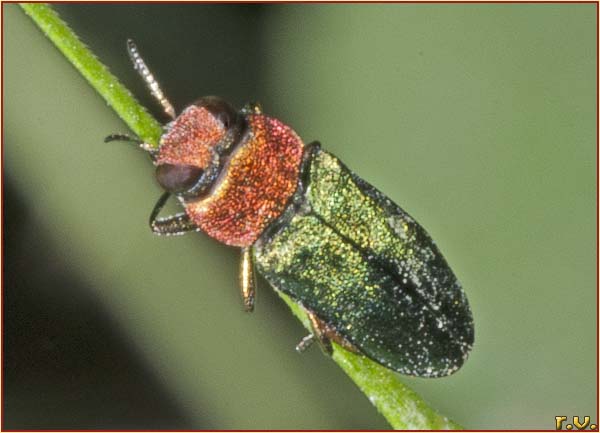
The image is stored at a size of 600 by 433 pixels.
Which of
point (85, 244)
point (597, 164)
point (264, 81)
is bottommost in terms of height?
point (597, 164)

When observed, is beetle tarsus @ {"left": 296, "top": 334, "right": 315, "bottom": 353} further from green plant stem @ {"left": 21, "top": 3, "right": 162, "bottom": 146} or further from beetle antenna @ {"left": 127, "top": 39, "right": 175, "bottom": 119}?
green plant stem @ {"left": 21, "top": 3, "right": 162, "bottom": 146}

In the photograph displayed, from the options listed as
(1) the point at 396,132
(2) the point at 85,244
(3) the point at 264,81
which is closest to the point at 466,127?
(1) the point at 396,132

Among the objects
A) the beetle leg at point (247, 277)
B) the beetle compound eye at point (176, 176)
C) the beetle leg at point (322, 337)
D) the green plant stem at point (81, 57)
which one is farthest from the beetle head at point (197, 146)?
the green plant stem at point (81, 57)

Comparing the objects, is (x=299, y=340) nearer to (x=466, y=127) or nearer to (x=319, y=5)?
(x=466, y=127)

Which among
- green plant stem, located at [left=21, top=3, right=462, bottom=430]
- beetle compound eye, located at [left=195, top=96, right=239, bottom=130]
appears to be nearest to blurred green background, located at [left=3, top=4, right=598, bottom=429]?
beetle compound eye, located at [left=195, top=96, right=239, bottom=130]

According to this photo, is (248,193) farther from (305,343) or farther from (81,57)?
(81,57)

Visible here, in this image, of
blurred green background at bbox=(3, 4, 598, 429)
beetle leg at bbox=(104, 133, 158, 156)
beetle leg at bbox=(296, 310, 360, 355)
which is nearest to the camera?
blurred green background at bbox=(3, 4, 598, 429)
